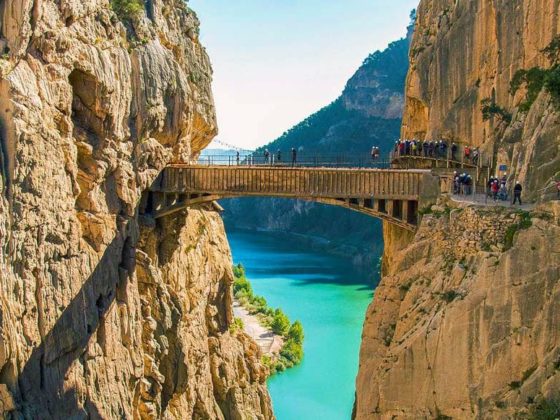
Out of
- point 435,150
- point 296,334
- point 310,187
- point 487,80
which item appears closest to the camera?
point 487,80

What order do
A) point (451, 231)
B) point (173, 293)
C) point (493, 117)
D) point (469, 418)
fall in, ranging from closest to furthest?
1. point (469, 418)
2. point (451, 231)
3. point (493, 117)
4. point (173, 293)

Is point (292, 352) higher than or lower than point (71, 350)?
lower

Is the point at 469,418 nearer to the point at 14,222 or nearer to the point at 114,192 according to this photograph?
the point at 14,222

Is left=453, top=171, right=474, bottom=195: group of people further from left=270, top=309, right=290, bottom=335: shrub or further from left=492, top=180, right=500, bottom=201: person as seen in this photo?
left=270, top=309, right=290, bottom=335: shrub

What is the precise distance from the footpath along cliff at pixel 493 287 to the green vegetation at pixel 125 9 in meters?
13.6

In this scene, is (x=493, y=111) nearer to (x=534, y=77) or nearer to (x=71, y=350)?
(x=534, y=77)

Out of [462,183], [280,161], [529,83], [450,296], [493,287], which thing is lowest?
[450,296]

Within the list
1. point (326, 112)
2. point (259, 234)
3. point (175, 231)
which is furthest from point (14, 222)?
point (326, 112)

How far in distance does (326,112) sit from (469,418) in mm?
143815

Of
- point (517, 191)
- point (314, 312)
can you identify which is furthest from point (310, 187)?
point (314, 312)

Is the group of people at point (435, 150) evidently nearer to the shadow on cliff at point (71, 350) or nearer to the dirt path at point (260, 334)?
the shadow on cliff at point (71, 350)

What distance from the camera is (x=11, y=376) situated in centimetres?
2420

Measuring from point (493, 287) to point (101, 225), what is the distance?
15.3m

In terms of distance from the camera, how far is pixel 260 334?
209 ft
